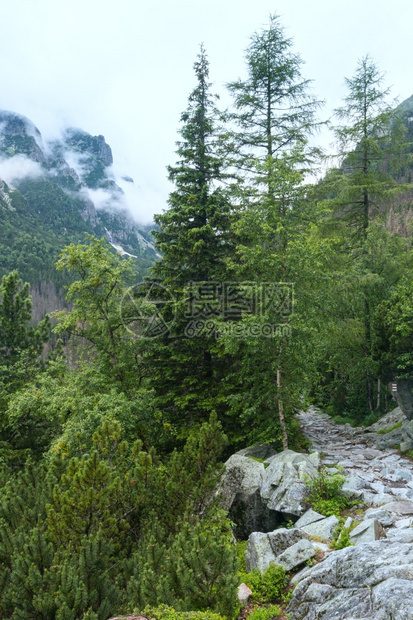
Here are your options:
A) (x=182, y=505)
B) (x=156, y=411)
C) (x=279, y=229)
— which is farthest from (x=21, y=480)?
(x=279, y=229)

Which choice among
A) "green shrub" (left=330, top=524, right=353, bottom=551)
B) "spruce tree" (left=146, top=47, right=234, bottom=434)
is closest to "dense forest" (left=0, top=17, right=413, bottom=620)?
"spruce tree" (left=146, top=47, right=234, bottom=434)

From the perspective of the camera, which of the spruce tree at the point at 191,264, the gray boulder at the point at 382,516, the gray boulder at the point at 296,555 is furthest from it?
the spruce tree at the point at 191,264

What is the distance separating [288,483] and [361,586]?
14.8ft

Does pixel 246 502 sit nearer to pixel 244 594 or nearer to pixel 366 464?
pixel 244 594

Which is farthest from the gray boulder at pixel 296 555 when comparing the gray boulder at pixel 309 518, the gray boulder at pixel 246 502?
the gray boulder at pixel 246 502

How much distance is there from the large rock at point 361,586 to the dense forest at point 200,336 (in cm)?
148

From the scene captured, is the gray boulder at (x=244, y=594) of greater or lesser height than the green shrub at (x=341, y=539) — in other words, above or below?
below

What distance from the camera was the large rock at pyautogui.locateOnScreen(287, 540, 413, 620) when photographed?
352 cm

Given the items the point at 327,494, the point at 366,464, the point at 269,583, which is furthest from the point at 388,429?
the point at 269,583

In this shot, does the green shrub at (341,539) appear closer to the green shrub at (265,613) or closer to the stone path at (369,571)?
the stone path at (369,571)

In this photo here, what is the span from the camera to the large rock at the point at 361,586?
11.6ft

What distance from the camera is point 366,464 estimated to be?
10867 millimetres

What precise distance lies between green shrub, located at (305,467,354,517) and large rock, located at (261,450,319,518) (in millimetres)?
169

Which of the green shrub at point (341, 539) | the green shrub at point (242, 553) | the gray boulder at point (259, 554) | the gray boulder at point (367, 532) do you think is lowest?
the green shrub at point (242, 553)
